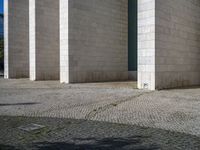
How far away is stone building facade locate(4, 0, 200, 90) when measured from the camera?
10742mm

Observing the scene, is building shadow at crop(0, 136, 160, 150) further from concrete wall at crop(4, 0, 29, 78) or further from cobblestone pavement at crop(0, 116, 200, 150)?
concrete wall at crop(4, 0, 29, 78)

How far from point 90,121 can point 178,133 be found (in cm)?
177

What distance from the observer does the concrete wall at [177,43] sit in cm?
1067

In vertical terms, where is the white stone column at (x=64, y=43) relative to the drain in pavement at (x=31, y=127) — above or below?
above

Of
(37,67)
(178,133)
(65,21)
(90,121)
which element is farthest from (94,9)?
(178,133)

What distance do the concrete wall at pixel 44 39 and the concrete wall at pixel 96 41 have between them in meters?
3.75

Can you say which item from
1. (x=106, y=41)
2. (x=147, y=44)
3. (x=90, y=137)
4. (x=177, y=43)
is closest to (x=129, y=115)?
(x=90, y=137)

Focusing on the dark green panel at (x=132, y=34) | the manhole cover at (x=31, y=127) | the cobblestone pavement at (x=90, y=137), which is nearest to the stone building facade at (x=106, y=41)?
the dark green panel at (x=132, y=34)

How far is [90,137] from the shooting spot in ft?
13.3

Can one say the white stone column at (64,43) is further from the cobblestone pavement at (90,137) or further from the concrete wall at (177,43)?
the cobblestone pavement at (90,137)

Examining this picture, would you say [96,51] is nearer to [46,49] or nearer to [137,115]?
[46,49]

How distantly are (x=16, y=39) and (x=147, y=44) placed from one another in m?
13.4

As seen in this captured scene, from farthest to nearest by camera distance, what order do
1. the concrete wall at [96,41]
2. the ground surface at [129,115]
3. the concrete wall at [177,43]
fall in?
1. the concrete wall at [96,41]
2. the concrete wall at [177,43]
3. the ground surface at [129,115]

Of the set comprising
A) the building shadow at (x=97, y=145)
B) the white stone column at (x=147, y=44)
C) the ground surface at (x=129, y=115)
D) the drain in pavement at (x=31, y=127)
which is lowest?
the building shadow at (x=97, y=145)
